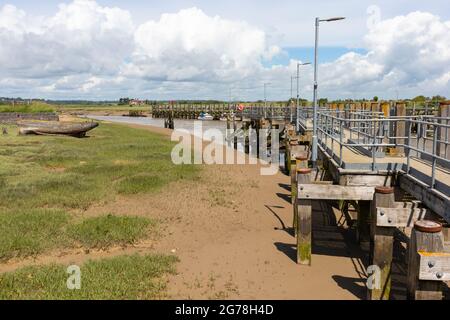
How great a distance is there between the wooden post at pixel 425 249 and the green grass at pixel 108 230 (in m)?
7.74

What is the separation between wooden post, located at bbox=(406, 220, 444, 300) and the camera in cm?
541

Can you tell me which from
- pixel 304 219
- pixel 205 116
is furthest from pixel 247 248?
pixel 205 116

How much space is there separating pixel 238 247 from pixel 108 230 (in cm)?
389

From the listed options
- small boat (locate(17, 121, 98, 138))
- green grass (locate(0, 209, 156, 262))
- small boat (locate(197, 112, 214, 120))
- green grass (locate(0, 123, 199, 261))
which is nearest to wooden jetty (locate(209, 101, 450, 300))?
green grass (locate(0, 209, 156, 262))

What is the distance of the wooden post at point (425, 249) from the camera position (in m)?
5.41

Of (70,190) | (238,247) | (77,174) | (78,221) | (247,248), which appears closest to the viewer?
(247,248)

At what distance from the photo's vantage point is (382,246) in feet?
24.1

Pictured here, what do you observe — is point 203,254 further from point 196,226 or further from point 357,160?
point 357,160

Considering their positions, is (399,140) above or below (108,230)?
above

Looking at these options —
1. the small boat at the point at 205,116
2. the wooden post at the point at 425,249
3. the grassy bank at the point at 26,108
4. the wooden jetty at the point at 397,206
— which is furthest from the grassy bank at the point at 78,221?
the small boat at the point at 205,116

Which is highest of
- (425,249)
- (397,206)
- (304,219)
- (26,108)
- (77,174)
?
(26,108)

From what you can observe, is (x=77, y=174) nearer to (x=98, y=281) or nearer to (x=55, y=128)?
(x=98, y=281)

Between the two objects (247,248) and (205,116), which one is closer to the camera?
(247,248)
